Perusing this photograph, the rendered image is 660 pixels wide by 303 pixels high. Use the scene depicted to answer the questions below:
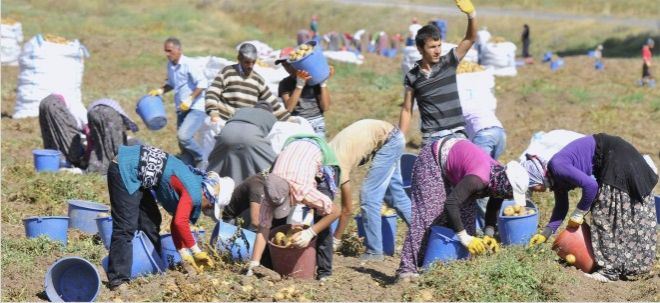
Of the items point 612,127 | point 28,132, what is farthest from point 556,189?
point 28,132

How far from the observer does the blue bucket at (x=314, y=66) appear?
7.92 meters

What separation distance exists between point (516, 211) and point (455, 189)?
140 centimetres

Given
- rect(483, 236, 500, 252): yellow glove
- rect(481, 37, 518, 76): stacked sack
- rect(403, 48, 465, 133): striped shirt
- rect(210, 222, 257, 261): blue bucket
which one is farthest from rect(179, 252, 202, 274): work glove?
rect(481, 37, 518, 76): stacked sack

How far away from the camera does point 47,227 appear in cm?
705

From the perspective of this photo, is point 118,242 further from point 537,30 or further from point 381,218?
point 537,30

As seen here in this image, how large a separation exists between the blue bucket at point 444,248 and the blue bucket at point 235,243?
1.06 metres

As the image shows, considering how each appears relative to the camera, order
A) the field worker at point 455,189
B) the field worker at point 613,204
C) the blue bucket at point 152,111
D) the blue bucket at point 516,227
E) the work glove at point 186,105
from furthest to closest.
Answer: the blue bucket at point 152,111, the work glove at point 186,105, the blue bucket at point 516,227, the field worker at point 613,204, the field worker at point 455,189

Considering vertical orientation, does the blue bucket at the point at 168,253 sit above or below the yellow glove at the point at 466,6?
below

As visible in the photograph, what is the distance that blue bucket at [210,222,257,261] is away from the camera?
20.7 feet

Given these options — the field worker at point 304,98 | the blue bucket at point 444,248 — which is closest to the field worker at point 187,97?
the field worker at point 304,98

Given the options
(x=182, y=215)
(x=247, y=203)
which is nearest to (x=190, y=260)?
(x=182, y=215)

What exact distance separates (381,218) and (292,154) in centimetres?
133

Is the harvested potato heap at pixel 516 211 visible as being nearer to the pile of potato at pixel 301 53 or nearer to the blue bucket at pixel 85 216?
the pile of potato at pixel 301 53

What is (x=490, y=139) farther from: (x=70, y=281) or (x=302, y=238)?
(x=70, y=281)
